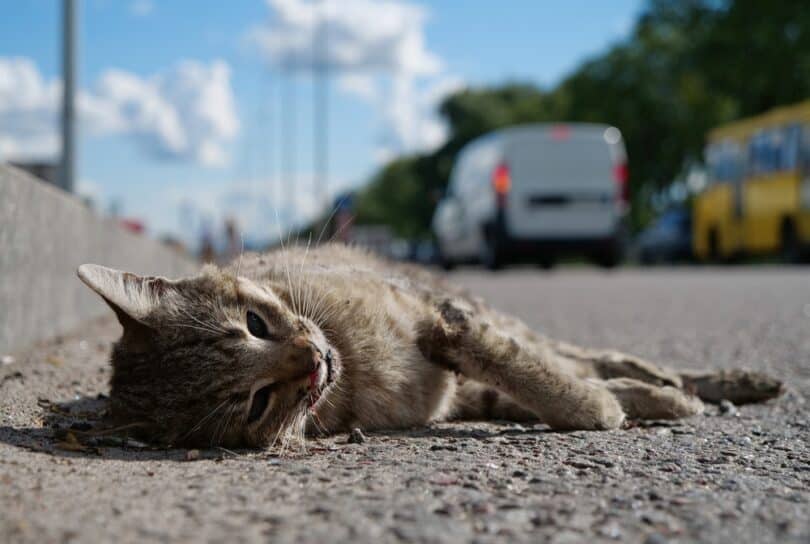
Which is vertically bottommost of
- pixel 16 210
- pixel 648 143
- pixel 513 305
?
pixel 513 305

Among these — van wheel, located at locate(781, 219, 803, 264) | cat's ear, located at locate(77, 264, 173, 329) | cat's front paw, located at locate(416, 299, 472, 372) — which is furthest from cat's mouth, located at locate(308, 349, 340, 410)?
van wheel, located at locate(781, 219, 803, 264)

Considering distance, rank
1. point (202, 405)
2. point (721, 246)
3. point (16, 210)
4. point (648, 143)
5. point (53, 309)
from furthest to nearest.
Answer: point (648, 143)
point (721, 246)
point (53, 309)
point (16, 210)
point (202, 405)

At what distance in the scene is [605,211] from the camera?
55.3 ft

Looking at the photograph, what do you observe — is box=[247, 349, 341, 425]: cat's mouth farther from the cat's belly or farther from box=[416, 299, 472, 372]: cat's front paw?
box=[416, 299, 472, 372]: cat's front paw

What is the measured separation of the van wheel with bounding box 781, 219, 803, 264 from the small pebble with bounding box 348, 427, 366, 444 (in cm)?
1910

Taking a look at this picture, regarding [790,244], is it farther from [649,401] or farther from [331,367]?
[331,367]

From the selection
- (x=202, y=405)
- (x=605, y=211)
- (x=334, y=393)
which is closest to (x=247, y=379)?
(x=202, y=405)

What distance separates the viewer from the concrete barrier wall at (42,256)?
4.70 meters

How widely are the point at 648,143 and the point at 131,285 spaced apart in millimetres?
48808

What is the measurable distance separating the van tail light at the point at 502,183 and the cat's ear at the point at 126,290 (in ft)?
43.9

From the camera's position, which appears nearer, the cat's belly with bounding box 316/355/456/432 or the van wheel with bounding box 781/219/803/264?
the cat's belly with bounding box 316/355/456/432

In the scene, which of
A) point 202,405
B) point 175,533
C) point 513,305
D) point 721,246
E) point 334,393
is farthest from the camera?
point 721,246

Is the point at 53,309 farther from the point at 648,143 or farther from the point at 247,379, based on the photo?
the point at 648,143

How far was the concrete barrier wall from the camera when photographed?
185 inches
